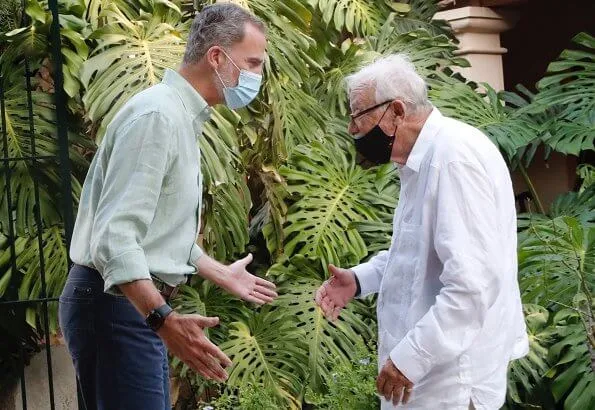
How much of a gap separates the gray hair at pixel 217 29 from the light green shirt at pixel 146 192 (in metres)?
0.10

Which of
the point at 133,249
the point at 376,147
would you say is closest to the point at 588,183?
the point at 376,147

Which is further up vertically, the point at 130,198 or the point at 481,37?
the point at 130,198

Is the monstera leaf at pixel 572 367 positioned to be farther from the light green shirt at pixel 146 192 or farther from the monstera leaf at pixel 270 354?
the light green shirt at pixel 146 192

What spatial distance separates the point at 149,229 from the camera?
315 cm

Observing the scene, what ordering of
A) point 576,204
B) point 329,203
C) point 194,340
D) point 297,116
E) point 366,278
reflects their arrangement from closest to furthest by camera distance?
point 194,340, point 366,278, point 329,203, point 576,204, point 297,116

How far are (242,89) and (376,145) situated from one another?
45 centimetres

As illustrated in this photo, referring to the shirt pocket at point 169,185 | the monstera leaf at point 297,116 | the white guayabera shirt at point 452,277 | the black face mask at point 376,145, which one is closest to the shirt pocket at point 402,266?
the white guayabera shirt at point 452,277

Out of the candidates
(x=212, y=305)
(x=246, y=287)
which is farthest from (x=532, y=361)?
(x=246, y=287)

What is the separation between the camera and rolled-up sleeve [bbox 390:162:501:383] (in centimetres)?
313

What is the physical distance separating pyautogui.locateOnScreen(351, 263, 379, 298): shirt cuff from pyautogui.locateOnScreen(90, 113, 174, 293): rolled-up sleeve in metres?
0.95

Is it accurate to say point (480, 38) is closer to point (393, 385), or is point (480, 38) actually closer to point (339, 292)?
point (339, 292)

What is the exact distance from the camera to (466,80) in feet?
27.5

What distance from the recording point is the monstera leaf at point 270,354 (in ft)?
20.3

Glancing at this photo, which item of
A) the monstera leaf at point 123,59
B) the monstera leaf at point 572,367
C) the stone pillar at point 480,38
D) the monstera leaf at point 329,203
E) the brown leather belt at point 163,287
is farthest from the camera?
the stone pillar at point 480,38
